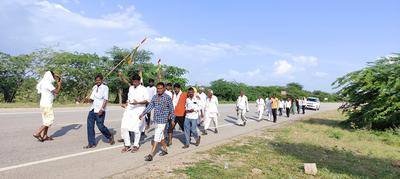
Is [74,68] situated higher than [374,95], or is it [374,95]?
[74,68]

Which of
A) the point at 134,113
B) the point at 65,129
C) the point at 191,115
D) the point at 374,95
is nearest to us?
the point at 134,113

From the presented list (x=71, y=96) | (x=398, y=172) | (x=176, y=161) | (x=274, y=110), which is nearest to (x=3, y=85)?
(x=71, y=96)

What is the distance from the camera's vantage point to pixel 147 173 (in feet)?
20.5

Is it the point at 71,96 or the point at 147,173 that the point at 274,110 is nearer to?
the point at 147,173

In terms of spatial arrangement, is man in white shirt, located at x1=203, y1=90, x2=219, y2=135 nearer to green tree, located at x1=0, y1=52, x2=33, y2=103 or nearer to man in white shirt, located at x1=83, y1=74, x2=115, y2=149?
man in white shirt, located at x1=83, y1=74, x2=115, y2=149

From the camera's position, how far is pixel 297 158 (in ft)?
28.8

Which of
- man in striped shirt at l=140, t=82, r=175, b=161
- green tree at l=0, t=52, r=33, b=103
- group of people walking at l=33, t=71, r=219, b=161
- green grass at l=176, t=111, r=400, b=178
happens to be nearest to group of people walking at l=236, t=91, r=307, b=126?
green grass at l=176, t=111, r=400, b=178

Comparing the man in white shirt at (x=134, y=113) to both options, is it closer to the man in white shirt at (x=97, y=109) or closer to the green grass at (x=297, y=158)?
the man in white shirt at (x=97, y=109)

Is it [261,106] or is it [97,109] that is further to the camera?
[261,106]

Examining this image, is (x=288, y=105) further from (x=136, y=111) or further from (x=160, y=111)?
(x=160, y=111)

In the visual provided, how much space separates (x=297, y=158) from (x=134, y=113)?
413cm

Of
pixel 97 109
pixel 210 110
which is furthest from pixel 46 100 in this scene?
pixel 210 110

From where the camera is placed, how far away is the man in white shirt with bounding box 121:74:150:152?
27.1 feet

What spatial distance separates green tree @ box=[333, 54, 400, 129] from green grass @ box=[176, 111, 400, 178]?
2.74 meters
